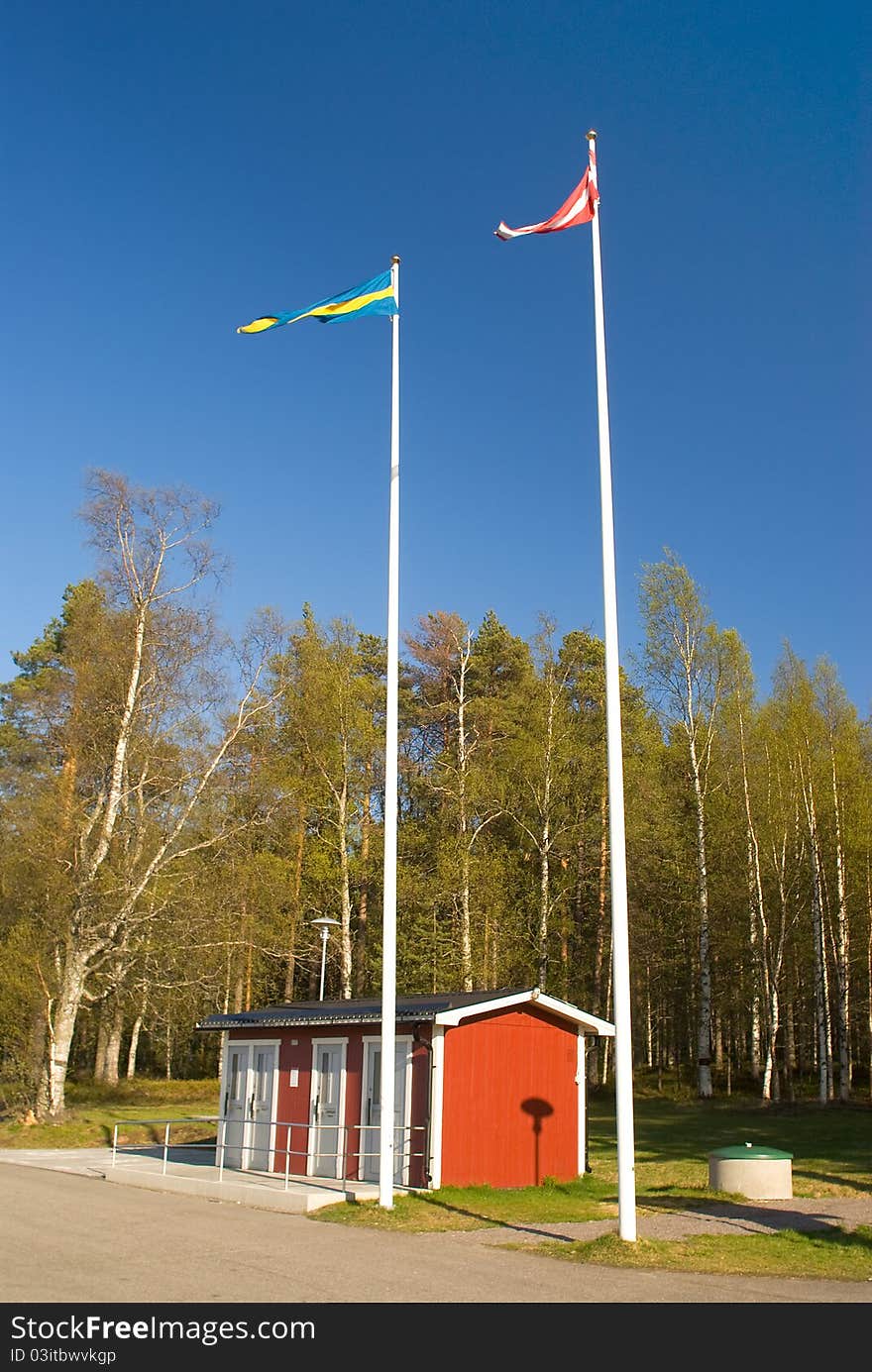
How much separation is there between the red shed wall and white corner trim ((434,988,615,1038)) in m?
0.19

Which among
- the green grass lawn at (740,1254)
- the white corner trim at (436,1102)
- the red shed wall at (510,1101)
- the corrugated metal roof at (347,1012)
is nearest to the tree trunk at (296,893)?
the corrugated metal roof at (347,1012)

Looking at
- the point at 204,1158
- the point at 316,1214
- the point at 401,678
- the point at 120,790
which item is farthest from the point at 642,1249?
the point at 401,678

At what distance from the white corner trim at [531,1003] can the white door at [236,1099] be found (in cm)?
587

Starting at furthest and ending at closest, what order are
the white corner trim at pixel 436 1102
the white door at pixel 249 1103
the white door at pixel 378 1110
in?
the white door at pixel 249 1103 → the white door at pixel 378 1110 → the white corner trim at pixel 436 1102

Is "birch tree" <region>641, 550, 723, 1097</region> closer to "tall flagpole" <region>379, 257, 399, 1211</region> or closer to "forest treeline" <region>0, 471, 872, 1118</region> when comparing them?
"forest treeline" <region>0, 471, 872, 1118</region>

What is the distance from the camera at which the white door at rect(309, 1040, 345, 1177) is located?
1822cm

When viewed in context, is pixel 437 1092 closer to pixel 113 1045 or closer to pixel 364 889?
pixel 364 889

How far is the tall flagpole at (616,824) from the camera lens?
1098cm

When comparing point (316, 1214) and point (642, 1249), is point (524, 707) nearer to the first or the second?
point (316, 1214)

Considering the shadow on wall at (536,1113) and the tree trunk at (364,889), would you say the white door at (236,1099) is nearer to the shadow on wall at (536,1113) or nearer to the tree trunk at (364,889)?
the shadow on wall at (536,1113)

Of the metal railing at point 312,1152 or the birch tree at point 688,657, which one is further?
the birch tree at point 688,657

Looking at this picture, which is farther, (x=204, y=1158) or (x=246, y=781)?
(x=246, y=781)

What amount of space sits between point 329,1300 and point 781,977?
93.1 feet

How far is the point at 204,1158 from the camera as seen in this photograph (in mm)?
22281
